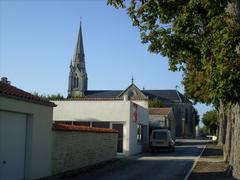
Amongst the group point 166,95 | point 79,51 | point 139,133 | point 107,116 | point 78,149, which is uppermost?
point 79,51

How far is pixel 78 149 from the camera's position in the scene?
72.8ft

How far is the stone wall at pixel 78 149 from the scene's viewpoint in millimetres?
19812

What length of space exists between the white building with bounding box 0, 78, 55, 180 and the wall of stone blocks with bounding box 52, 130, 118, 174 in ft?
2.66

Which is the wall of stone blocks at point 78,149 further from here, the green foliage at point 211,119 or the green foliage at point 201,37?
the green foliage at point 211,119

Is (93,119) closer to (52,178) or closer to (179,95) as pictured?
(52,178)

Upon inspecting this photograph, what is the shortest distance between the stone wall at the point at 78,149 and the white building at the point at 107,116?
230 inches

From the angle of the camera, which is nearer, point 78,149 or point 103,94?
point 78,149

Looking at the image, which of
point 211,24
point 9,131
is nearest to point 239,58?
point 211,24

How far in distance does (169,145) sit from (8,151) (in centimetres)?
2615

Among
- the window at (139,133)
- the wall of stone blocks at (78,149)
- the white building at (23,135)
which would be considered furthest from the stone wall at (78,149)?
the window at (139,133)

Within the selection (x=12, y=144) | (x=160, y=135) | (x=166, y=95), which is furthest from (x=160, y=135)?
(x=166, y=95)

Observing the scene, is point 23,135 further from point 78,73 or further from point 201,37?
point 78,73

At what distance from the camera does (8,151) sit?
51.6 feet

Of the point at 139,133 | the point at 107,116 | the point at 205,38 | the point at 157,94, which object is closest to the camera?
the point at 205,38
